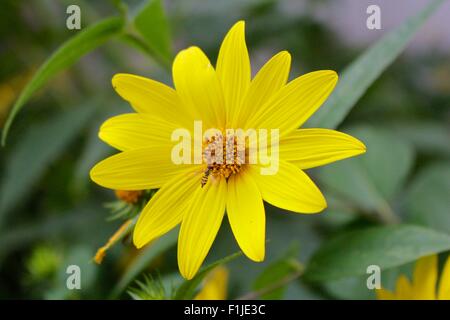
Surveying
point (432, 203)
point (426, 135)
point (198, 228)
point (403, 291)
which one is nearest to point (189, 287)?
point (198, 228)

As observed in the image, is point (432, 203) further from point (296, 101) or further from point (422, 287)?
point (296, 101)

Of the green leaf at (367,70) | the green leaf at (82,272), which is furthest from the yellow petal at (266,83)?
the green leaf at (82,272)

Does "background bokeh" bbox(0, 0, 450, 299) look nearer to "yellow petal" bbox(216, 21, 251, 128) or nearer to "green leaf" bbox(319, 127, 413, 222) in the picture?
"green leaf" bbox(319, 127, 413, 222)

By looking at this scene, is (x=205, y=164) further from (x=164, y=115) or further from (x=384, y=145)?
(x=384, y=145)

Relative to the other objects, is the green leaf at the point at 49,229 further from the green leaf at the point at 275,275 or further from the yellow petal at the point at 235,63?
the yellow petal at the point at 235,63

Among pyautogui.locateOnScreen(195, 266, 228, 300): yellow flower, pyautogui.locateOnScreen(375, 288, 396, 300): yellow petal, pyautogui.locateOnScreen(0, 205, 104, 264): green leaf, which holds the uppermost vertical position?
pyautogui.locateOnScreen(0, 205, 104, 264): green leaf

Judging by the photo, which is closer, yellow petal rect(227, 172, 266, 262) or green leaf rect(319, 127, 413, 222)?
yellow petal rect(227, 172, 266, 262)

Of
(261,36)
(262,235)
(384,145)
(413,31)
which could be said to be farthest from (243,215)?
(261,36)

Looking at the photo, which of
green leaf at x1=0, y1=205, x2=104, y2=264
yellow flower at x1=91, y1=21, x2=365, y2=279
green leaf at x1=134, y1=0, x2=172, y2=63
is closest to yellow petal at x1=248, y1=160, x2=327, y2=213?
yellow flower at x1=91, y1=21, x2=365, y2=279
